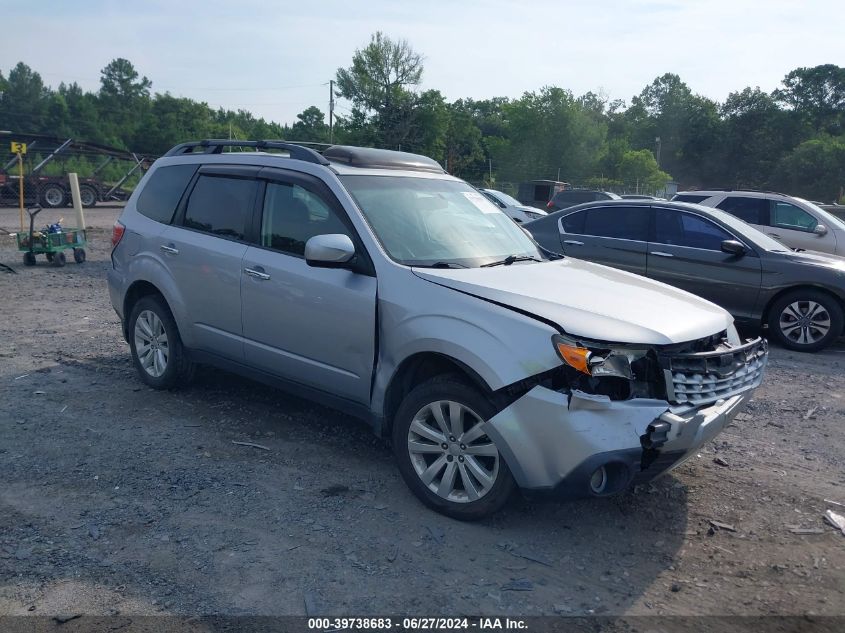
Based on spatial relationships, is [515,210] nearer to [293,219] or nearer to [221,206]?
[221,206]

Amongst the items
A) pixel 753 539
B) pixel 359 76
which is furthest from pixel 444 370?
pixel 359 76

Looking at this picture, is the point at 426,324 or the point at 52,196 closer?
the point at 426,324

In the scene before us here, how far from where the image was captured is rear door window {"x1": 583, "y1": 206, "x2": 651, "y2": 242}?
30.9 ft

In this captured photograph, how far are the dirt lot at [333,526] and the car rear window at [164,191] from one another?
1.49 meters

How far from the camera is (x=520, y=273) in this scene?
4543 millimetres

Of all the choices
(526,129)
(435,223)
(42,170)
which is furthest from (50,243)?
(526,129)

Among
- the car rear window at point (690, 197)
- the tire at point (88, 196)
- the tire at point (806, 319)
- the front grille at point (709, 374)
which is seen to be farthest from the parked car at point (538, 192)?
the front grille at point (709, 374)

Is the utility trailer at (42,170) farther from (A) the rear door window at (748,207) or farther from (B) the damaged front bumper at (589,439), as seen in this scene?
(B) the damaged front bumper at (589,439)

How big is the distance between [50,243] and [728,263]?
11.3m

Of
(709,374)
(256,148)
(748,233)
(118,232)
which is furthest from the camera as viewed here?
(748,233)

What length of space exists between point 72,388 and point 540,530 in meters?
4.23

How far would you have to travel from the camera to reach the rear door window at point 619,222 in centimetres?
941

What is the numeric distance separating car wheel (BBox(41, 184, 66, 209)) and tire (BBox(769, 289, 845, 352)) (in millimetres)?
24975

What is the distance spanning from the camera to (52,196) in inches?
1041
